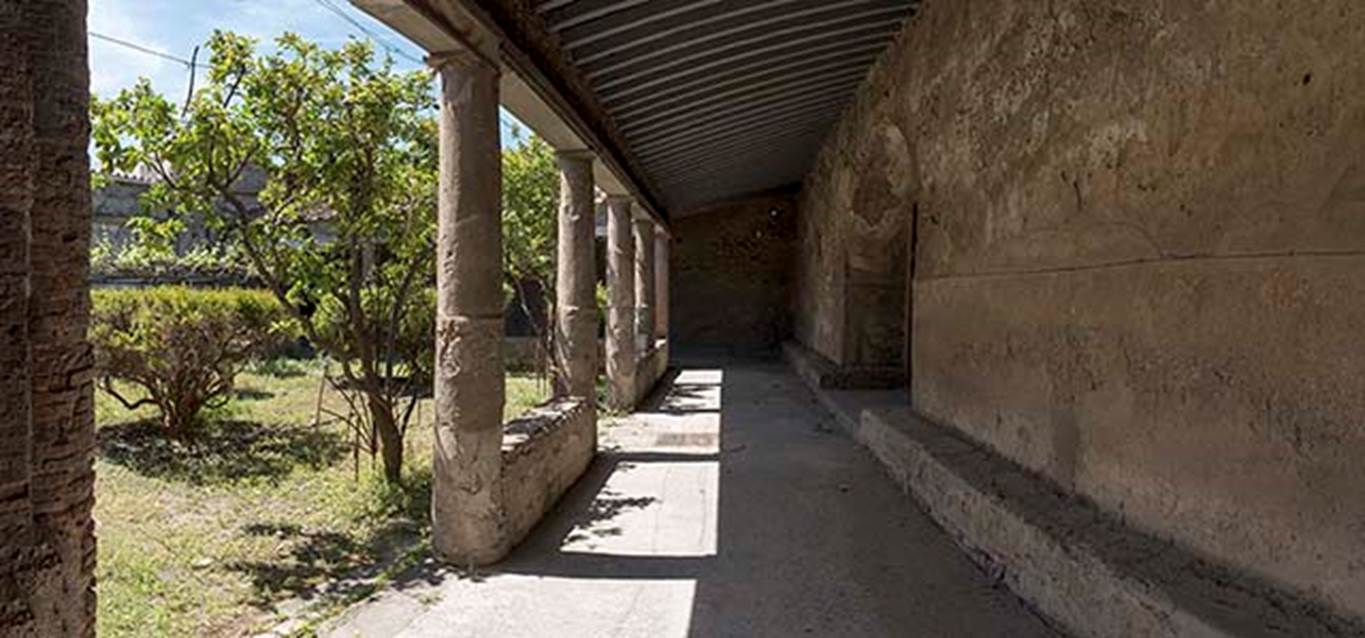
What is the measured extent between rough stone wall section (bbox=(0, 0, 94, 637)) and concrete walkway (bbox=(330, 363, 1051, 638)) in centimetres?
179

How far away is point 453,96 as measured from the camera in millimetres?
4160

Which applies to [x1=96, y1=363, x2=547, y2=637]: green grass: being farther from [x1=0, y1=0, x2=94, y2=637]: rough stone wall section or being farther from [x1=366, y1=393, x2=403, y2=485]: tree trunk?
[x1=0, y1=0, x2=94, y2=637]: rough stone wall section

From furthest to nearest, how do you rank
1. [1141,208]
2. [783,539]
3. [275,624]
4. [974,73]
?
[974,73] → [783,539] → [275,624] → [1141,208]

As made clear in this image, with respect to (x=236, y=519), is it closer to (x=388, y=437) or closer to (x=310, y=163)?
(x=388, y=437)

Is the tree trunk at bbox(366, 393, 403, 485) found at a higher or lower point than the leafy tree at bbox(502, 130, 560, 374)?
lower

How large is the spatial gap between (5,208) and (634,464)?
5.47 metres

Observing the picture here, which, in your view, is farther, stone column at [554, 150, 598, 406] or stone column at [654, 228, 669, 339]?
stone column at [654, 228, 669, 339]

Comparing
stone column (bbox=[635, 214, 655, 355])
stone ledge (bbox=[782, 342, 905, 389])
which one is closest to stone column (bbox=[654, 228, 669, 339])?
stone column (bbox=[635, 214, 655, 355])

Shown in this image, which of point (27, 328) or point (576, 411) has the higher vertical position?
point (27, 328)

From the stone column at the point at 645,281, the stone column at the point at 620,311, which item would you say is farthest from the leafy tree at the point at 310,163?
the stone column at the point at 645,281

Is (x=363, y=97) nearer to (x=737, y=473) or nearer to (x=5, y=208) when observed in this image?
(x=737, y=473)

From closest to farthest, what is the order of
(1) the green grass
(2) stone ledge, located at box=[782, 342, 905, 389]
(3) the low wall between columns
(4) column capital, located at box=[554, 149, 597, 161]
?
(1) the green grass → (4) column capital, located at box=[554, 149, 597, 161] → (2) stone ledge, located at box=[782, 342, 905, 389] → (3) the low wall between columns

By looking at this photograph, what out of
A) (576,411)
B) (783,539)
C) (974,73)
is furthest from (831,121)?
(783,539)

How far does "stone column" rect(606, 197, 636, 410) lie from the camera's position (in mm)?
9744
